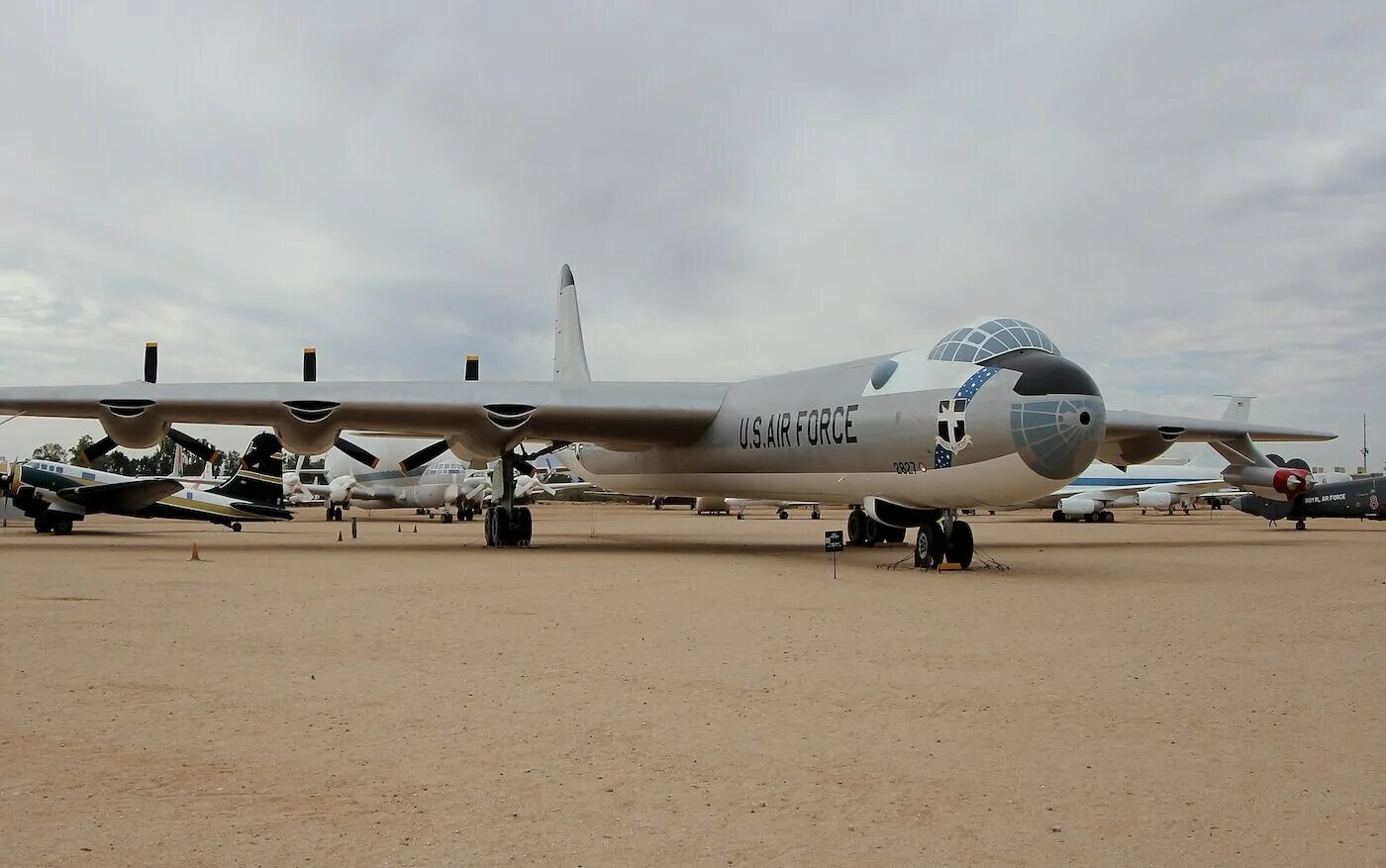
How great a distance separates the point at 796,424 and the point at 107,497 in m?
25.1

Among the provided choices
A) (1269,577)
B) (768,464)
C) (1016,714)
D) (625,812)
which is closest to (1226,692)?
(1016,714)

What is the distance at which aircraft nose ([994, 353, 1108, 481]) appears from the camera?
53.1ft

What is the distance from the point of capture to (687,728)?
6672 millimetres

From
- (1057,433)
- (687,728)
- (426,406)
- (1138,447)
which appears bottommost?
A: (687,728)

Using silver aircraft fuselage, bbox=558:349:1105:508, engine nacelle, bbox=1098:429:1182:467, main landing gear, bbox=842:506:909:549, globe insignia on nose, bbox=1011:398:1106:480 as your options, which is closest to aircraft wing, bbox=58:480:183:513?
silver aircraft fuselage, bbox=558:349:1105:508

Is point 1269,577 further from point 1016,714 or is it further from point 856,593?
point 1016,714

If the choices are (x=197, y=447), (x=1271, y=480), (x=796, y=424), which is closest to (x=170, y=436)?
(x=197, y=447)

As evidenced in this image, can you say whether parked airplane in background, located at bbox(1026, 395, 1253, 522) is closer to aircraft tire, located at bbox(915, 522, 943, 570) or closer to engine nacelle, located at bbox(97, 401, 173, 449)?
aircraft tire, located at bbox(915, 522, 943, 570)

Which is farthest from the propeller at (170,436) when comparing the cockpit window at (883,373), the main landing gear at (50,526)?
the cockpit window at (883,373)

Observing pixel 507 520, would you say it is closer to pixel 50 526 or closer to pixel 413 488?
pixel 50 526

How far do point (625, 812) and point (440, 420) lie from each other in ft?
67.0

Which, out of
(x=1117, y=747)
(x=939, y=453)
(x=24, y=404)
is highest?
(x=24, y=404)

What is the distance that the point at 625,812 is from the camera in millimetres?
4984

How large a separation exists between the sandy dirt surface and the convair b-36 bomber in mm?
3302
